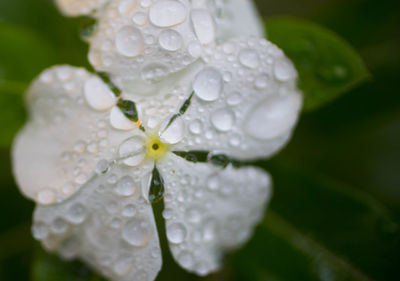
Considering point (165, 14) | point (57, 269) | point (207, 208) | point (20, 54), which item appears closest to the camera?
point (165, 14)

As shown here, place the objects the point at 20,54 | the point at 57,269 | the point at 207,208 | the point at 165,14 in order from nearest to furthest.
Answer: the point at 165,14, the point at 207,208, the point at 57,269, the point at 20,54

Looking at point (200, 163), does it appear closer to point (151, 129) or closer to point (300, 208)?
point (151, 129)

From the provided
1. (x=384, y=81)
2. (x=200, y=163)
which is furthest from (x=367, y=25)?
(x=200, y=163)

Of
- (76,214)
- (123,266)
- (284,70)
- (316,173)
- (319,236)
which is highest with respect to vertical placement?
(284,70)

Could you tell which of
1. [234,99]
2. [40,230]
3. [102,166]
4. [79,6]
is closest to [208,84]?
[234,99]

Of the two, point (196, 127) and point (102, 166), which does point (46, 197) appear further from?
point (196, 127)
